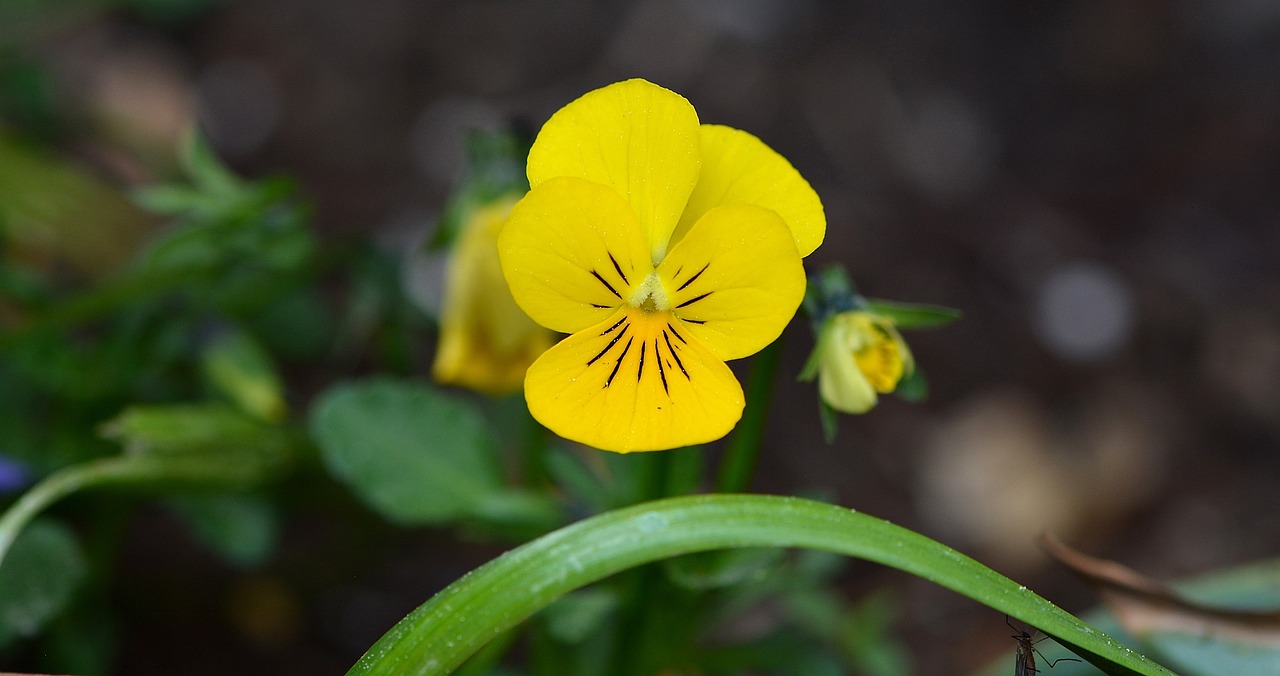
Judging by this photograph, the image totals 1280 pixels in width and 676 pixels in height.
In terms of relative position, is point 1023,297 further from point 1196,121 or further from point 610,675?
point 610,675

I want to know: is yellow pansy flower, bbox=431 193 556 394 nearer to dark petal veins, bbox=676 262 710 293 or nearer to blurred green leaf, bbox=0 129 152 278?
dark petal veins, bbox=676 262 710 293

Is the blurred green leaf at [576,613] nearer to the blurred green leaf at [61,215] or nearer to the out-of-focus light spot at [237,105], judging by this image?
the blurred green leaf at [61,215]

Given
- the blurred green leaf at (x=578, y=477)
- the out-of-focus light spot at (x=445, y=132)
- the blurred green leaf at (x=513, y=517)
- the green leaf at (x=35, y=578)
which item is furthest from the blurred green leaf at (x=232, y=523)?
the out-of-focus light spot at (x=445, y=132)

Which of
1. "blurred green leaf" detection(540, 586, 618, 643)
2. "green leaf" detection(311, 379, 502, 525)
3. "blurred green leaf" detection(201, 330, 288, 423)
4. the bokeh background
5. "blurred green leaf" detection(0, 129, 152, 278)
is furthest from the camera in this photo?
the bokeh background

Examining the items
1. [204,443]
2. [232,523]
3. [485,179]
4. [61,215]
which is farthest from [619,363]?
[61,215]

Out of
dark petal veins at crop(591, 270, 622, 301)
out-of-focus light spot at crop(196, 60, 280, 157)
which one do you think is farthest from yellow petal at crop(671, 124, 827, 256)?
out-of-focus light spot at crop(196, 60, 280, 157)

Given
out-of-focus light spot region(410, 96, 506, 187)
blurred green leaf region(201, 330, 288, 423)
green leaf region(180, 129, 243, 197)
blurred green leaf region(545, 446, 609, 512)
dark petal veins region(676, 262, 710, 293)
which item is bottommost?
dark petal veins region(676, 262, 710, 293)

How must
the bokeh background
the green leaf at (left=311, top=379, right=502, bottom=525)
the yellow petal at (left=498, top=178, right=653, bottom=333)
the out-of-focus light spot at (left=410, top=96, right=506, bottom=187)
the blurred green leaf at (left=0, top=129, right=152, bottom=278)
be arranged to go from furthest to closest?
the out-of-focus light spot at (left=410, top=96, right=506, bottom=187) → the bokeh background → the blurred green leaf at (left=0, top=129, right=152, bottom=278) → the green leaf at (left=311, top=379, right=502, bottom=525) → the yellow petal at (left=498, top=178, right=653, bottom=333)

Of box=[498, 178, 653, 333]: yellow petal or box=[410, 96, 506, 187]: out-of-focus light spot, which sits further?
box=[410, 96, 506, 187]: out-of-focus light spot
